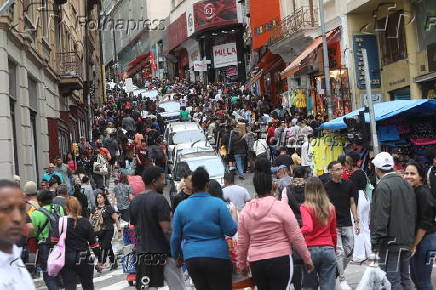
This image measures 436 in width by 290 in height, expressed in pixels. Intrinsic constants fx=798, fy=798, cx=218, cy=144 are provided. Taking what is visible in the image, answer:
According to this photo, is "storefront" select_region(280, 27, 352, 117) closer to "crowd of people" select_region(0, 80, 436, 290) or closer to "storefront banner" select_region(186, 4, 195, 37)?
"crowd of people" select_region(0, 80, 436, 290)

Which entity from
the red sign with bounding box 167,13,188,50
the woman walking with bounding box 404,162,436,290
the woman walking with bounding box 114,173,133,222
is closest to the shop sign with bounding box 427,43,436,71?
the woman walking with bounding box 114,173,133,222

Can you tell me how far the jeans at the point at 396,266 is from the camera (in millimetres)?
7898

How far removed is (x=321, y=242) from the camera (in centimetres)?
869

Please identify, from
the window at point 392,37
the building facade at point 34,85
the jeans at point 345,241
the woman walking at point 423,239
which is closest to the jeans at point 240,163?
the building facade at point 34,85

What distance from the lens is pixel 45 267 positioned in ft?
37.0

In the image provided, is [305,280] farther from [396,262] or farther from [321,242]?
[396,262]

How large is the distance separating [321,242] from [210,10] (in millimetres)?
63621

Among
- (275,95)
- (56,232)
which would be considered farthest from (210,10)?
(56,232)

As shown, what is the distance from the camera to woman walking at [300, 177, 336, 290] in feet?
28.5

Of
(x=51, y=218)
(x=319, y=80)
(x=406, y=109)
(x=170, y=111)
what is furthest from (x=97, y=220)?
(x=170, y=111)

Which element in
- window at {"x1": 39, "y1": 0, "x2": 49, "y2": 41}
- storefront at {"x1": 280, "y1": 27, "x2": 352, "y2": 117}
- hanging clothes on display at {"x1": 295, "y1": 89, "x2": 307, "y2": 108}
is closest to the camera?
window at {"x1": 39, "y1": 0, "x2": 49, "y2": 41}

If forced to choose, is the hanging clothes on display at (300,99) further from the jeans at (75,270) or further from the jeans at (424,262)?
the jeans at (424,262)

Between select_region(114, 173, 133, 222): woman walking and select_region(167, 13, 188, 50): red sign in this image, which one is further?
select_region(167, 13, 188, 50): red sign

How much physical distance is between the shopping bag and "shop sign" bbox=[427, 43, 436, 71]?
1717 centimetres
